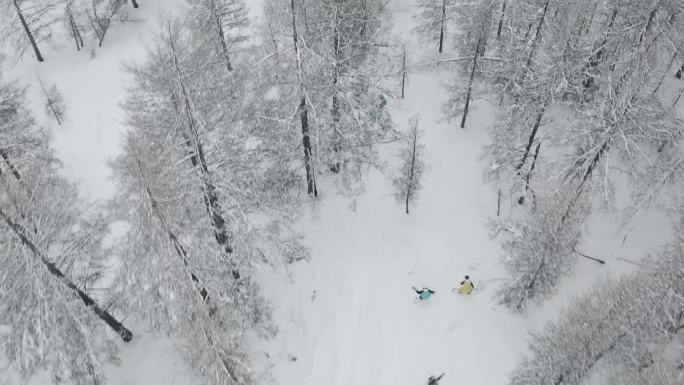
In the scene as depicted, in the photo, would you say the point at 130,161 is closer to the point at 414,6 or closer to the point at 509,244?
the point at 509,244

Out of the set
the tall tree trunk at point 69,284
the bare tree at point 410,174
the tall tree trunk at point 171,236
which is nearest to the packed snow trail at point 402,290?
the bare tree at point 410,174

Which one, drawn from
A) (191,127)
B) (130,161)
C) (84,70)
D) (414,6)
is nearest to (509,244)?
(191,127)

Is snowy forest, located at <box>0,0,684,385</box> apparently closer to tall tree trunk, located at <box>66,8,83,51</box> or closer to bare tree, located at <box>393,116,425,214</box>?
bare tree, located at <box>393,116,425,214</box>

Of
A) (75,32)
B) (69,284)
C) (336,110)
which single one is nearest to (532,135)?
(336,110)

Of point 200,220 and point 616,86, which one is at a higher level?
point 616,86

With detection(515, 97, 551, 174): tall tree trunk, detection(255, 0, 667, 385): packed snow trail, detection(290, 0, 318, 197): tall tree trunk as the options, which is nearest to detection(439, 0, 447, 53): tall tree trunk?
detection(255, 0, 667, 385): packed snow trail

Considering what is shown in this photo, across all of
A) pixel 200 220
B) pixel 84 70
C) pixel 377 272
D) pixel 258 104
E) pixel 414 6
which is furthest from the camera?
pixel 414 6

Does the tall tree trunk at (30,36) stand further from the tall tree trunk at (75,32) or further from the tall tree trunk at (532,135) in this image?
the tall tree trunk at (532,135)
